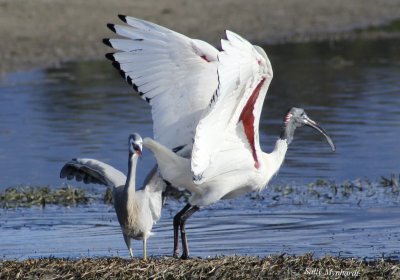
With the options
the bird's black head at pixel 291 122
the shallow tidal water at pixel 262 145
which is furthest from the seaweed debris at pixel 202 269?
the bird's black head at pixel 291 122

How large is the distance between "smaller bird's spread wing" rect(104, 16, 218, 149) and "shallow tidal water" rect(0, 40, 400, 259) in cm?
108

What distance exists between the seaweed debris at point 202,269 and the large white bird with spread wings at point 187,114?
0.79 meters

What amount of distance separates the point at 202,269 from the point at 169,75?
5.76 feet

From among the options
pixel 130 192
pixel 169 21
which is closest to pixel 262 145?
pixel 130 192

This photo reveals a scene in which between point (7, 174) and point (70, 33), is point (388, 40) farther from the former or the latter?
point (7, 174)

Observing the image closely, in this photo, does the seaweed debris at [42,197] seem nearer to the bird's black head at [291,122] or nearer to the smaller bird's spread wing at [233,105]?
the bird's black head at [291,122]

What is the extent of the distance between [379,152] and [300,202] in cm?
267

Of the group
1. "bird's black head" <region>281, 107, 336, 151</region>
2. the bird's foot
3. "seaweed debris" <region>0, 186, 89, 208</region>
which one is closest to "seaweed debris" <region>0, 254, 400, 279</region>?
the bird's foot

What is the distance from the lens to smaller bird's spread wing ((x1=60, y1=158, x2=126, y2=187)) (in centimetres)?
928

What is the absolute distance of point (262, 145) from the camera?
1397 centimetres

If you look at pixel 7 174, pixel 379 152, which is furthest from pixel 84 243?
pixel 379 152

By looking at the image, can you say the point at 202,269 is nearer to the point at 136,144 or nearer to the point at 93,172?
the point at 136,144

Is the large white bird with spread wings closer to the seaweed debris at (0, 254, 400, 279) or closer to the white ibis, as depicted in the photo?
the white ibis

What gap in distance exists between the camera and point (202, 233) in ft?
32.8
